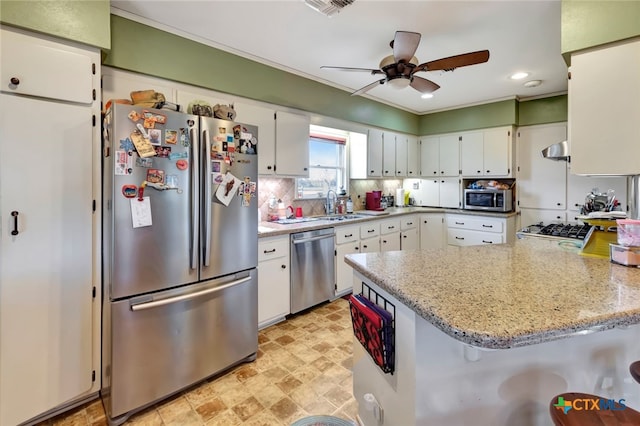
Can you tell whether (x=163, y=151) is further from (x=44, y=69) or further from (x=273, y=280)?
(x=273, y=280)

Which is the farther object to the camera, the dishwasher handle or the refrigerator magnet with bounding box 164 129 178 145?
the dishwasher handle

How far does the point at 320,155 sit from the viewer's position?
4.13 metres

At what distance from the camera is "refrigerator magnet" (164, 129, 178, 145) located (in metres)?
1.87

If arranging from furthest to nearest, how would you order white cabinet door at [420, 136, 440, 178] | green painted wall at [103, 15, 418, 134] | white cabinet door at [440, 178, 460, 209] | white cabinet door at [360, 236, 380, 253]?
white cabinet door at [420, 136, 440, 178] < white cabinet door at [440, 178, 460, 209] < white cabinet door at [360, 236, 380, 253] < green painted wall at [103, 15, 418, 134]

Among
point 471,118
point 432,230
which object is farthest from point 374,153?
point 471,118

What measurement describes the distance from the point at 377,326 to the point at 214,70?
2541 millimetres

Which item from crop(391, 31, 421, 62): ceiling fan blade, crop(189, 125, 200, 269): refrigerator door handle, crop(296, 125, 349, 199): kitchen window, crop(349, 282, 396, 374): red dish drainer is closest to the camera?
crop(349, 282, 396, 374): red dish drainer

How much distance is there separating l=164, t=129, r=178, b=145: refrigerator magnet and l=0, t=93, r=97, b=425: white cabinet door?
465 millimetres

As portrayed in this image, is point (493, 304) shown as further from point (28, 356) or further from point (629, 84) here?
point (28, 356)

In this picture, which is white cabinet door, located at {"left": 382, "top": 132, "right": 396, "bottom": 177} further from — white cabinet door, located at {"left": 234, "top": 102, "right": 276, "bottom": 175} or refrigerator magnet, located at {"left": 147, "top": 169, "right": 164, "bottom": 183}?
refrigerator magnet, located at {"left": 147, "top": 169, "right": 164, "bottom": 183}

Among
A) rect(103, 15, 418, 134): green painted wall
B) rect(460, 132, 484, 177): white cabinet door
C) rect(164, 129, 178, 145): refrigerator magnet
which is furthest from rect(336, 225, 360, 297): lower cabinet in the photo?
rect(460, 132, 484, 177): white cabinet door

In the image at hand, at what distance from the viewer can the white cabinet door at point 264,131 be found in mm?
2912

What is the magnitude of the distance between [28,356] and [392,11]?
10.3 feet

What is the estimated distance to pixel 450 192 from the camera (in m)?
5.07
